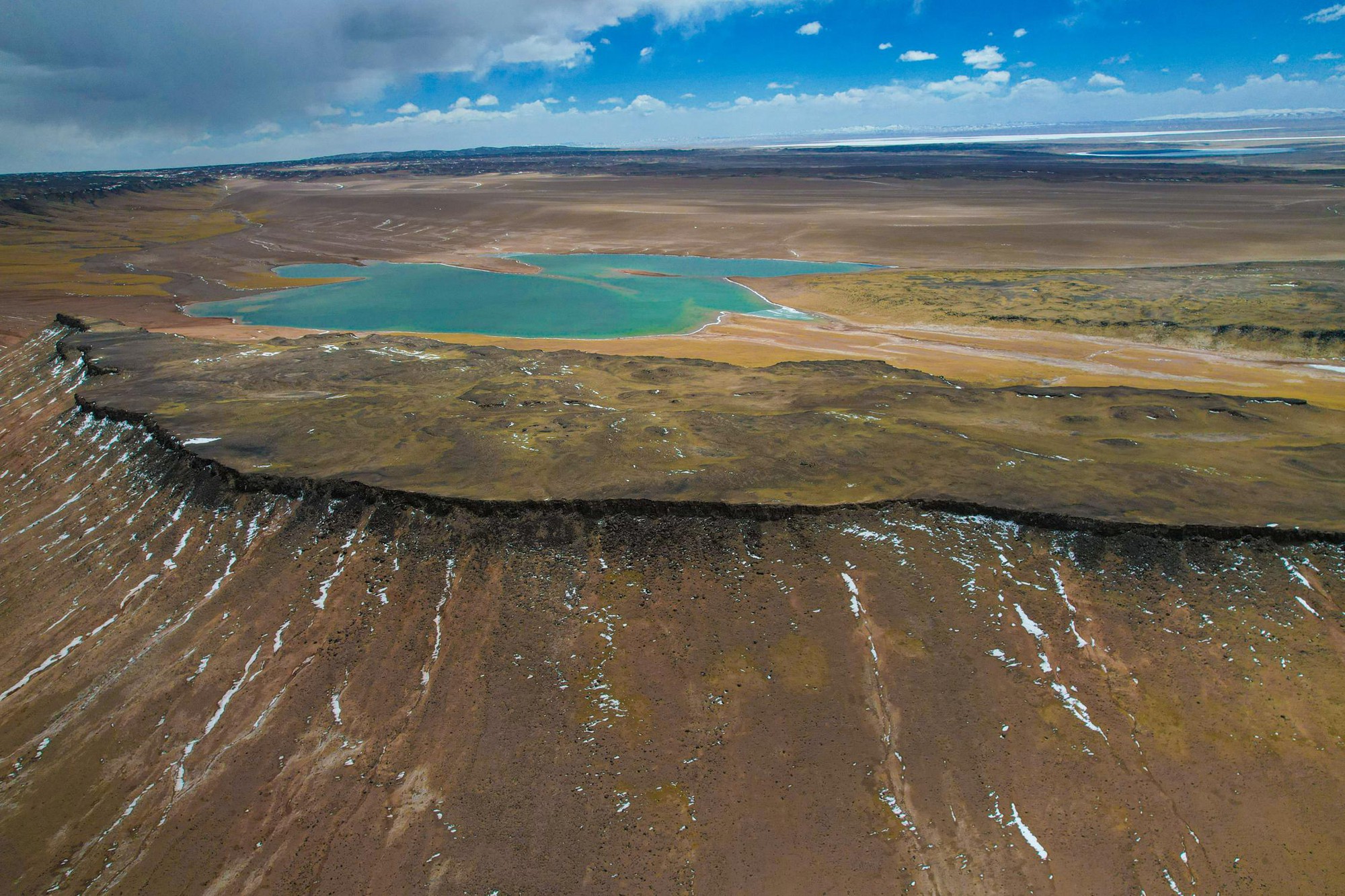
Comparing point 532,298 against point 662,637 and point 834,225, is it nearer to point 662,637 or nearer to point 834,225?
point 834,225

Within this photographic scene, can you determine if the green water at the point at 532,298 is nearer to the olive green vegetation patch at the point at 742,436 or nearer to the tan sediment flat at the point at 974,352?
the tan sediment flat at the point at 974,352

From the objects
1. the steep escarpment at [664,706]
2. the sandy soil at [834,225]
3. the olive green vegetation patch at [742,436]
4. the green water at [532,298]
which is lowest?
the steep escarpment at [664,706]

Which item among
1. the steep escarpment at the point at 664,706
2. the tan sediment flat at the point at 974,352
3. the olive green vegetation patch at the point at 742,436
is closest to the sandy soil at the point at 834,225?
the tan sediment flat at the point at 974,352

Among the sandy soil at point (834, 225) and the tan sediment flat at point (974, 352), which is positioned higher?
the sandy soil at point (834, 225)

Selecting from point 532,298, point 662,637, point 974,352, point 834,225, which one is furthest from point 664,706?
point 834,225

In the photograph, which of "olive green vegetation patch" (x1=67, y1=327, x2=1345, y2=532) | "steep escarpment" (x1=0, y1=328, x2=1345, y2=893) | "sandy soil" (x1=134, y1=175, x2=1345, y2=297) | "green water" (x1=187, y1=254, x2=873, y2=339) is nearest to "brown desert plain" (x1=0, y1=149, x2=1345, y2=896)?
"steep escarpment" (x1=0, y1=328, x2=1345, y2=893)
